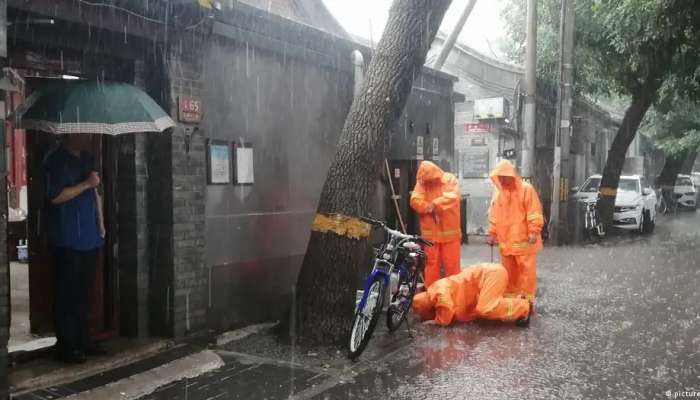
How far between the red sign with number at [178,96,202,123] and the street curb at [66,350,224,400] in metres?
2.10

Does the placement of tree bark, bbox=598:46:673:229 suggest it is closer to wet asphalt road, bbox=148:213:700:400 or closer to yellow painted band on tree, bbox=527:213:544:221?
wet asphalt road, bbox=148:213:700:400

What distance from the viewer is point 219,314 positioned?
6711 mm

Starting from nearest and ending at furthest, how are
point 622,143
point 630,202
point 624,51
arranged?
point 624,51, point 622,143, point 630,202

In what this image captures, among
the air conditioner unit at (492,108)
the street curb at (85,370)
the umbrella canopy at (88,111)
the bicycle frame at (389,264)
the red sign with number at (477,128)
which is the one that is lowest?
the street curb at (85,370)

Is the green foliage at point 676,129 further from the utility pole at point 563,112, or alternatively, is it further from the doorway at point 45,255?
the doorway at point 45,255

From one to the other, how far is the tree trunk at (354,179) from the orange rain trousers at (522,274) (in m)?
2.36

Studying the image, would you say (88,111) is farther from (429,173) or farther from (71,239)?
(429,173)

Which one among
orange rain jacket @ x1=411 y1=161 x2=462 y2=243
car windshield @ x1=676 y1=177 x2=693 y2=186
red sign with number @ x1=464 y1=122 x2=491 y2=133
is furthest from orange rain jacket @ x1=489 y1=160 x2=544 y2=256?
car windshield @ x1=676 y1=177 x2=693 y2=186

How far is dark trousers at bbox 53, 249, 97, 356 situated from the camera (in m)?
5.31

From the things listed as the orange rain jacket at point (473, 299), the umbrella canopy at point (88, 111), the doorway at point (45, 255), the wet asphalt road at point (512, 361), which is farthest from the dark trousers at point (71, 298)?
the orange rain jacket at point (473, 299)

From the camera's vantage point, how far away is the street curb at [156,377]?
4.82 m

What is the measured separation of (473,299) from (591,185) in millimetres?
13150

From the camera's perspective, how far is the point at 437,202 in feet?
26.5

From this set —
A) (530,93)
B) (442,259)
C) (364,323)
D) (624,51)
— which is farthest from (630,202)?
(364,323)
